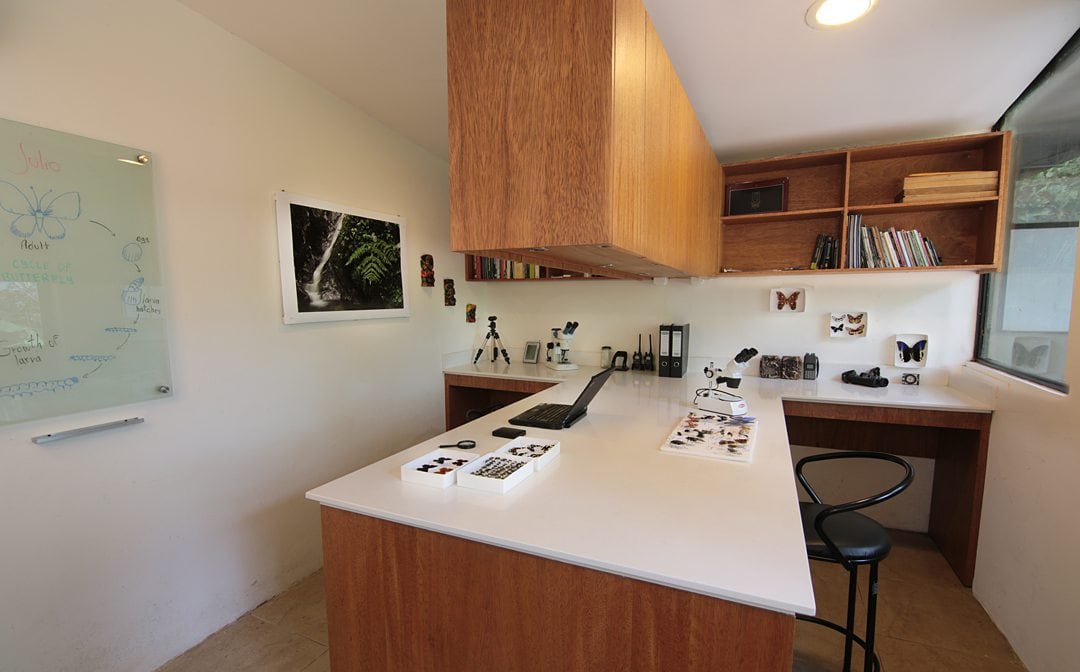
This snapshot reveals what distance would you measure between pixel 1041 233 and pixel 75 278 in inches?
149

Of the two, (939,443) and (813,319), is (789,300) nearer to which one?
(813,319)

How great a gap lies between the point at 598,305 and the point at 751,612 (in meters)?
2.73

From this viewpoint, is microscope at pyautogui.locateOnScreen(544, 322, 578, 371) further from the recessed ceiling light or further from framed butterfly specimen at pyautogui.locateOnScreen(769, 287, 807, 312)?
the recessed ceiling light

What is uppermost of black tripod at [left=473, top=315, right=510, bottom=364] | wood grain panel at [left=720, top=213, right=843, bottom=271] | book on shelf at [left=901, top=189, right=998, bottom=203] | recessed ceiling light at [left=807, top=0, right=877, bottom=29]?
recessed ceiling light at [left=807, top=0, right=877, bottom=29]

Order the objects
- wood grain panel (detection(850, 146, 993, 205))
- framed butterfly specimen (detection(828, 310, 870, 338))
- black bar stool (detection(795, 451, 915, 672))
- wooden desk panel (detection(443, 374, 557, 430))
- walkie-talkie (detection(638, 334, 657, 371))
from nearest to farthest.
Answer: black bar stool (detection(795, 451, 915, 672))
wood grain panel (detection(850, 146, 993, 205))
framed butterfly specimen (detection(828, 310, 870, 338))
wooden desk panel (detection(443, 374, 557, 430))
walkie-talkie (detection(638, 334, 657, 371))

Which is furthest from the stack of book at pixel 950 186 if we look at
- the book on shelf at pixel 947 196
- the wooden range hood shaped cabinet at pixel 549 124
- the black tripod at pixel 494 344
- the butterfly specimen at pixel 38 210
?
the butterfly specimen at pixel 38 210

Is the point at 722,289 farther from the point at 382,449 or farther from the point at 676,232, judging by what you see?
the point at 382,449

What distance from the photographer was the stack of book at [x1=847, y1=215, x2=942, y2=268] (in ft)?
8.17

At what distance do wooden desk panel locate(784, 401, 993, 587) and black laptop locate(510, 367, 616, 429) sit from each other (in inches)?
47.2

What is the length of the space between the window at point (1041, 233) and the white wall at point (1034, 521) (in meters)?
0.15

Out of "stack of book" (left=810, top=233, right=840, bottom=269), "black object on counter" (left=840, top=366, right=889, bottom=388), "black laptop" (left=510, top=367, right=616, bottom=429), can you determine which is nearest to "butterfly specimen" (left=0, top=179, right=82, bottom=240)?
"black laptop" (left=510, top=367, right=616, bottom=429)

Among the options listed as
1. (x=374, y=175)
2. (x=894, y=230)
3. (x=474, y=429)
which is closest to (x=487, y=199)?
(x=474, y=429)

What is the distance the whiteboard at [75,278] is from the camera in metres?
1.33

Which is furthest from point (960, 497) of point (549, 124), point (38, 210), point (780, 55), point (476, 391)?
point (38, 210)
